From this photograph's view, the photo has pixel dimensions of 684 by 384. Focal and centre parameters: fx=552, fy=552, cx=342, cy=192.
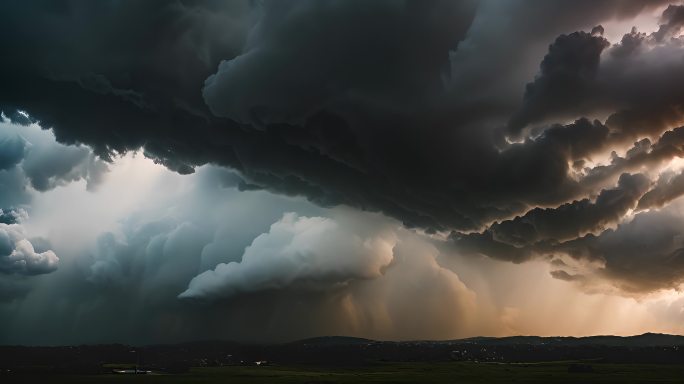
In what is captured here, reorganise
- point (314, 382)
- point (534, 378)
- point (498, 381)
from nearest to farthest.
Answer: point (314, 382) → point (498, 381) → point (534, 378)

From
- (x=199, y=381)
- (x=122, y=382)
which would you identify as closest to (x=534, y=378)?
(x=199, y=381)

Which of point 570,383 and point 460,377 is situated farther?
point 460,377

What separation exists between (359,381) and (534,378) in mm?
64971

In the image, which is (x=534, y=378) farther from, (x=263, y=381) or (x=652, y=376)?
(x=263, y=381)

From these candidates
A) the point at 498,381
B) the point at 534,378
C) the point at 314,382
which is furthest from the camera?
the point at 534,378

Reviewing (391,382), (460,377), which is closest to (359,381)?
(391,382)

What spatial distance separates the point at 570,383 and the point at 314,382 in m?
80.6

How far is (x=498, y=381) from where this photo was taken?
181125mm

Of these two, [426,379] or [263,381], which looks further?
[426,379]

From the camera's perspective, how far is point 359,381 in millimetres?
173625

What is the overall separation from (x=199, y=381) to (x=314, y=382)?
122 feet

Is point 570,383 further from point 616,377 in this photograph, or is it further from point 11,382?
point 11,382

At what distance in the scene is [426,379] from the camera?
598 ft

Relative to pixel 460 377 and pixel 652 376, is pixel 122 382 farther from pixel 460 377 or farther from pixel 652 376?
pixel 652 376
